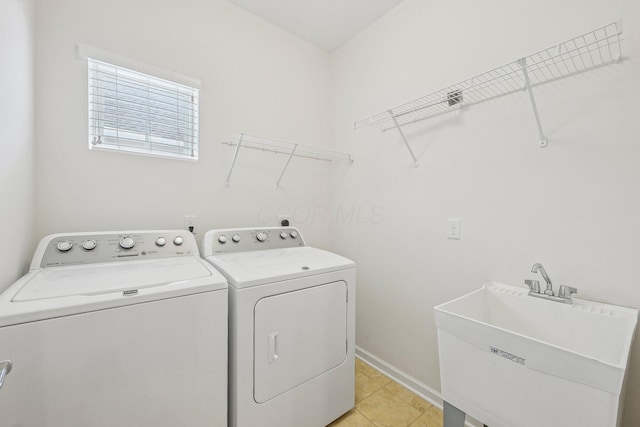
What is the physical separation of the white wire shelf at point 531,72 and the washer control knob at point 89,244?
6.36 ft

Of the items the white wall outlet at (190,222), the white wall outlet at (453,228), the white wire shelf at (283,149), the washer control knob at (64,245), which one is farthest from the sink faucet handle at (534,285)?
the washer control knob at (64,245)

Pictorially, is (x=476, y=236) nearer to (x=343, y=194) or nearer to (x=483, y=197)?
(x=483, y=197)

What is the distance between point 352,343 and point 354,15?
2444 mm

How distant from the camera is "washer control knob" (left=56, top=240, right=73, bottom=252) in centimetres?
127

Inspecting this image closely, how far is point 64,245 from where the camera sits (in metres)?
1.28

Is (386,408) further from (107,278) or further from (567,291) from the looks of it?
(107,278)

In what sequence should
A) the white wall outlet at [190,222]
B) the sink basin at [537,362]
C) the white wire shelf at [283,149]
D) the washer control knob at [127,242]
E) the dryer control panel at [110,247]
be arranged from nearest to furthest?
1. the sink basin at [537,362]
2. the dryer control panel at [110,247]
3. the washer control knob at [127,242]
4. the white wall outlet at [190,222]
5. the white wire shelf at [283,149]

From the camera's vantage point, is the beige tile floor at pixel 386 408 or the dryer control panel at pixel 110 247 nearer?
the dryer control panel at pixel 110 247

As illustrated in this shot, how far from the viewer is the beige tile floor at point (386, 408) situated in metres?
1.56

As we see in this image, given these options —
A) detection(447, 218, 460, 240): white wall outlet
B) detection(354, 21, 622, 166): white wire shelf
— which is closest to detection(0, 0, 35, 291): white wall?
detection(354, 21, 622, 166): white wire shelf

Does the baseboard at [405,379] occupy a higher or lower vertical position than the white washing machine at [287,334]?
lower

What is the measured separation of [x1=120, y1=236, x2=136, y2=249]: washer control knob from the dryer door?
0.80m

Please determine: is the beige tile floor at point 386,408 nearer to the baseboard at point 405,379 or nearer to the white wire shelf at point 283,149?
the baseboard at point 405,379

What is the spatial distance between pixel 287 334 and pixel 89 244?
3.63 feet
